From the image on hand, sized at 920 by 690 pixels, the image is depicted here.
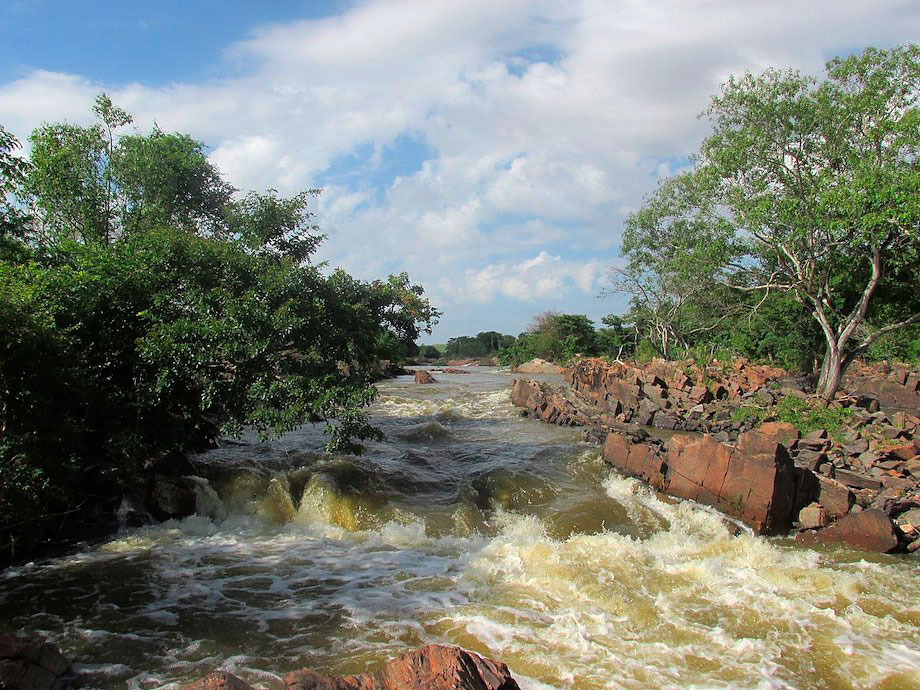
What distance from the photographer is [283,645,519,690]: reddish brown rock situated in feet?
13.0

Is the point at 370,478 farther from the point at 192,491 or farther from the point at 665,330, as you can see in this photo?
the point at 665,330

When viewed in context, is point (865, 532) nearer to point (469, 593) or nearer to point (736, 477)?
point (736, 477)

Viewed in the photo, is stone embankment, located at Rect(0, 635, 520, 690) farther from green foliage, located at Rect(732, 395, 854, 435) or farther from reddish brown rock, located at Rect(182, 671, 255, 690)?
green foliage, located at Rect(732, 395, 854, 435)

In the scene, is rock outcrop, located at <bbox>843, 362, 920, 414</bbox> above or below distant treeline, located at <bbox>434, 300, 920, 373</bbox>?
below

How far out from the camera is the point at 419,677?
13.3 feet

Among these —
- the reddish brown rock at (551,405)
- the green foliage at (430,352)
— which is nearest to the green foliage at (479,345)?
the green foliage at (430,352)

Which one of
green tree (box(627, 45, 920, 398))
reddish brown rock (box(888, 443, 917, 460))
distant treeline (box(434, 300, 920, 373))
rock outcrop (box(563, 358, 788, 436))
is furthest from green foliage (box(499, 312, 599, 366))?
reddish brown rock (box(888, 443, 917, 460))

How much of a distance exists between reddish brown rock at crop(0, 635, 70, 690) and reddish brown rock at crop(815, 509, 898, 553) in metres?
10.8

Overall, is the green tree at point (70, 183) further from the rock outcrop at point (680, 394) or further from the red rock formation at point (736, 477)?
the rock outcrop at point (680, 394)

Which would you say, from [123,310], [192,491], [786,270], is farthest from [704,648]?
[786,270]

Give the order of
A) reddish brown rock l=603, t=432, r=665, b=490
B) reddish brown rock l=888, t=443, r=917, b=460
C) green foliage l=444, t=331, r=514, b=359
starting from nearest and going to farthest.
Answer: reddish brown rock l=603, t=432, r=665, b=490 → reddish brown rock l=888, t=443, r=917, b=460 → green foliage l=444, t=331, r=514, b=359

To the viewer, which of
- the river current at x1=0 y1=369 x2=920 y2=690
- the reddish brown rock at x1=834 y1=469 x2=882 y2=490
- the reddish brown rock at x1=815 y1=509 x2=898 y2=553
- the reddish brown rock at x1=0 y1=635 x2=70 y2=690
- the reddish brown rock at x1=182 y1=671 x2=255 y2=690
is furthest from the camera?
the reddish brown rock at x1=834 y1=469 x2=882 y2=490

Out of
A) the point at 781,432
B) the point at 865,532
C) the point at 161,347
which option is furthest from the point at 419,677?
the point at 781,432

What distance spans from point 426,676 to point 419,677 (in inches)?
1.9
